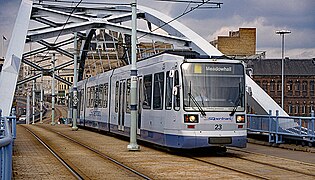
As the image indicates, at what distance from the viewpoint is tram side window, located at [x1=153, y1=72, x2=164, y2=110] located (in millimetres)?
19328

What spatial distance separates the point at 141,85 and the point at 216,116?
462 cm

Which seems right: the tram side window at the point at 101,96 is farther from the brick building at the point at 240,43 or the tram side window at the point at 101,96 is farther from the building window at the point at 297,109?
the brick building at the point at 240,43

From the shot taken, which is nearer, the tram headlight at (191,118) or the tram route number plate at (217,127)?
the tram headlight at (191,118)

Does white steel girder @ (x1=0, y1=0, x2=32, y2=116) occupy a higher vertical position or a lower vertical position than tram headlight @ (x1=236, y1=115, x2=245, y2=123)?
higher

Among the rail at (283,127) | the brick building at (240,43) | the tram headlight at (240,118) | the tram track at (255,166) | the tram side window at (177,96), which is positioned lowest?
the tram track at (255,166)

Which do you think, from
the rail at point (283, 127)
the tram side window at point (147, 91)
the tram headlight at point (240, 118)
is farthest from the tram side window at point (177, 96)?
the rail at point (283, 127)

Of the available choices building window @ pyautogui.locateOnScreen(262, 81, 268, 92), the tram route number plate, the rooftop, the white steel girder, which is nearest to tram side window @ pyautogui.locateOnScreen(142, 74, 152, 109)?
Result: the tram route number plate

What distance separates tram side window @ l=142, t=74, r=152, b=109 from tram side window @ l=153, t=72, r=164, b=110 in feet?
1.90

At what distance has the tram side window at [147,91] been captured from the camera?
2072 cm

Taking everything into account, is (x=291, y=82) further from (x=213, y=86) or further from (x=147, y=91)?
(x=213, y=86)

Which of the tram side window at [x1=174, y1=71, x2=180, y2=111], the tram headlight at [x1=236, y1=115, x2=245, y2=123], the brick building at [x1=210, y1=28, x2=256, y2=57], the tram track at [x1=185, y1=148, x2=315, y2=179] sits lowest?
the tram track at [x1=185, y1=148, x2=315, y2=179]

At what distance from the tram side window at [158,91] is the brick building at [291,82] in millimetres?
65813

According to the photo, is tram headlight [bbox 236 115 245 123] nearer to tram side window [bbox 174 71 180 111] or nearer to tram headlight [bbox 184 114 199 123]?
tram headlight [bbox 184 114 199 123]

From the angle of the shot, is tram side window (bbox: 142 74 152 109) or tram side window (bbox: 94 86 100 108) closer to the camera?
tram side window (bbox: 142 74 152 109)
